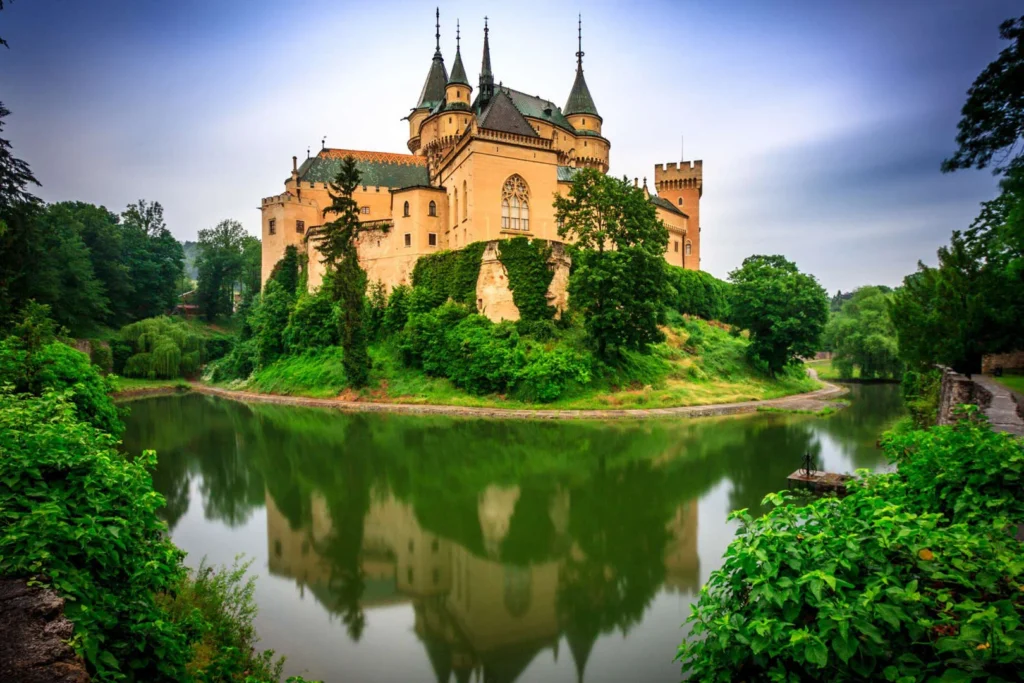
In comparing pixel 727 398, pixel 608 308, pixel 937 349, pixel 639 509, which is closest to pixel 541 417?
pixel 608 308

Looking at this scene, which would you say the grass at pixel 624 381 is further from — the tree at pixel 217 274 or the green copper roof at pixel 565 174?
the tree at pixel 217 274

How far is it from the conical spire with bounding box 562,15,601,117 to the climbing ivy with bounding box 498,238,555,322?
64.0 ft

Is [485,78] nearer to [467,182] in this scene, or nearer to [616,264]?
[467,182]

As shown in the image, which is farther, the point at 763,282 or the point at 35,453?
the point at 763,282

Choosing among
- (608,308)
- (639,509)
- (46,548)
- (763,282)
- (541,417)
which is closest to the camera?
(46,548)

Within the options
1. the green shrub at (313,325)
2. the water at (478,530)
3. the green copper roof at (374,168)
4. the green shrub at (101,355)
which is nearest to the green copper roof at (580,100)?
the green copper roof at (374,168)

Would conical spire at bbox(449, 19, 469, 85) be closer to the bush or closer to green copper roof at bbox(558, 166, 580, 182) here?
green copper roof at bbox(558, 166, 580, 182)

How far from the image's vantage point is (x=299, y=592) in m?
8.36

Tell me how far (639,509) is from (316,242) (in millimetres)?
31924

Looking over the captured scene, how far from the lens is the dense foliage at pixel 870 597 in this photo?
2.91 metres

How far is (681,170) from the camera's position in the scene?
1860 inches

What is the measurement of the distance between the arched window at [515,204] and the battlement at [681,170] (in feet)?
69.0

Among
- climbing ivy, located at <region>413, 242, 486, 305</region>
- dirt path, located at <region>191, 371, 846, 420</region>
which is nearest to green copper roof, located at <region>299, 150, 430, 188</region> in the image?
climbing ivy, located at <region>413, 242, 486, 305</region>

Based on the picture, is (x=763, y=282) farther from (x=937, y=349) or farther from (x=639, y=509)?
(x=639, y=509)
